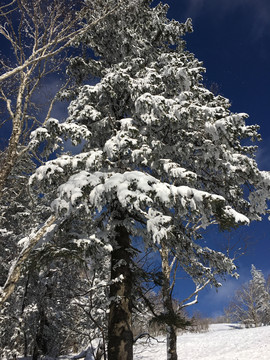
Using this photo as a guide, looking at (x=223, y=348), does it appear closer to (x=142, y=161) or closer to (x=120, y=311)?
(x=120, y=311)

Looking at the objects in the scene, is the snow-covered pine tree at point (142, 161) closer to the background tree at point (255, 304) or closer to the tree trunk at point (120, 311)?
the tree trunk at point (120, 311)

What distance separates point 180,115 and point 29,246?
464 centimetres

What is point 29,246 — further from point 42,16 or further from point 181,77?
point 42,16

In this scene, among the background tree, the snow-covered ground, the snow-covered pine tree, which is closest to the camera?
the snow-covered pine tree

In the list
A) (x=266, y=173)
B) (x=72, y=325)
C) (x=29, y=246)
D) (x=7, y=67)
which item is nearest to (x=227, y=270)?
(x=266, y=173)

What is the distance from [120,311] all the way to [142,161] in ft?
10.6

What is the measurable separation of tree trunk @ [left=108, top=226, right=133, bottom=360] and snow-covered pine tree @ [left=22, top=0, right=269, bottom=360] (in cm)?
2

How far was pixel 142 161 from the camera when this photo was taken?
5629 mm

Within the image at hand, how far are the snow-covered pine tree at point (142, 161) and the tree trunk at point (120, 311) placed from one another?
2 centimetres

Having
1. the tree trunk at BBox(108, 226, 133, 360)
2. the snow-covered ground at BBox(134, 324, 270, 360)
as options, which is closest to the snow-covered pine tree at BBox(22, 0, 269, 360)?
the tree trunk at BBox(108, 226, 133, 360)

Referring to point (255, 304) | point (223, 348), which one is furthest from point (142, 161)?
point (255, 304)

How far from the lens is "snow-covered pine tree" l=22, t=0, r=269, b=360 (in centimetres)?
466

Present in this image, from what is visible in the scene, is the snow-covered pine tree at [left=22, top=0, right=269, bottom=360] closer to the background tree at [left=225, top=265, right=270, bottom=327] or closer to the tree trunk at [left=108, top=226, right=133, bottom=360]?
the tree trunk at [left=108, top=226, right=133, bottom=360]

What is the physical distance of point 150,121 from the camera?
6094 mm
